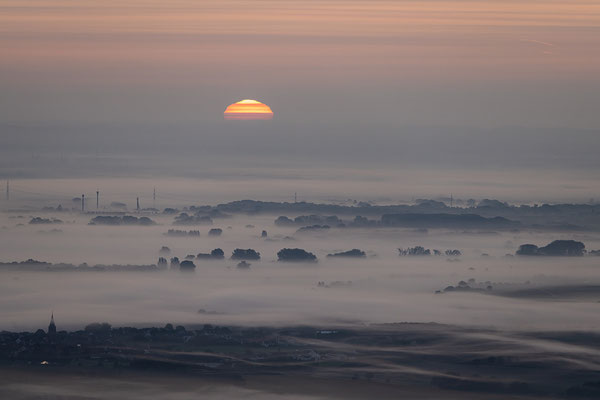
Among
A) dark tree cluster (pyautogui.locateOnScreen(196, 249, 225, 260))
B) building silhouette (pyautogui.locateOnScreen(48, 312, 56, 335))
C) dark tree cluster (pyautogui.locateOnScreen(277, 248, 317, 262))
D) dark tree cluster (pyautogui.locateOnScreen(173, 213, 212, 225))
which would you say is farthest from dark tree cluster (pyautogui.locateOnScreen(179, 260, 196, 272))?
building silhouette (pyautogui.locateOnScreen(48, 312, 56, 335))

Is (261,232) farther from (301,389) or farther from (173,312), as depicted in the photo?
(301,389)

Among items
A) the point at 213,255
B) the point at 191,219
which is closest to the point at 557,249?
the point at 213,255

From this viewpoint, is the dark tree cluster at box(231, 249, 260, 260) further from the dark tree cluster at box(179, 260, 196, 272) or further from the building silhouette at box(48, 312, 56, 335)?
the building silhouette at box(48, 312, 56, 335)

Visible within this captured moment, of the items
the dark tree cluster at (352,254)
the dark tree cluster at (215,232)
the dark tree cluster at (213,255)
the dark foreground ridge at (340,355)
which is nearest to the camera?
Result: the dark foreground ridge at (340,355)

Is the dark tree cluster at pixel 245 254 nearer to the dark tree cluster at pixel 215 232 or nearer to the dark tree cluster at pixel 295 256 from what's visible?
the dark tree cluster at pixel 295 256

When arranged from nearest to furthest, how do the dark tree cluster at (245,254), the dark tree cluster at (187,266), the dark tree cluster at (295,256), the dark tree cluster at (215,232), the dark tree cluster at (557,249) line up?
the dark tree cluster at (187,266)
the dark tree cluster at (557,249)
the dark tree cluster at (245,254)
the dark tree cluster at (295,256)
the dark tree cluster at (215,232)

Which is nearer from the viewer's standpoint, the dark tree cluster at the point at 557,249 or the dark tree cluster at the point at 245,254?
the dark tree cluster at the point at 557,249

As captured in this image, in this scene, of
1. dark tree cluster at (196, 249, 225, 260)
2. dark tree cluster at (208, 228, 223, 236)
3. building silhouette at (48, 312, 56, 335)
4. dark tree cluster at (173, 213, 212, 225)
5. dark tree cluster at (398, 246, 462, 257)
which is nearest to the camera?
building silhouette at (48, 312, 56, 335)

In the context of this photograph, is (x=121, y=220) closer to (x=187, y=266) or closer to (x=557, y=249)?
(x=187, y=266)

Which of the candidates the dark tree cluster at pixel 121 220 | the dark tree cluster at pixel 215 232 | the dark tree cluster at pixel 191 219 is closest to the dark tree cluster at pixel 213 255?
the dark tree cluster at pixel 215 232

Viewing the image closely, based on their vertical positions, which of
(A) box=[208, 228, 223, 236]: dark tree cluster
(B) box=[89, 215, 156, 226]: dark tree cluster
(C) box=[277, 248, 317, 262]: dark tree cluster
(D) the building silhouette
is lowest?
(D) the building silhouette
